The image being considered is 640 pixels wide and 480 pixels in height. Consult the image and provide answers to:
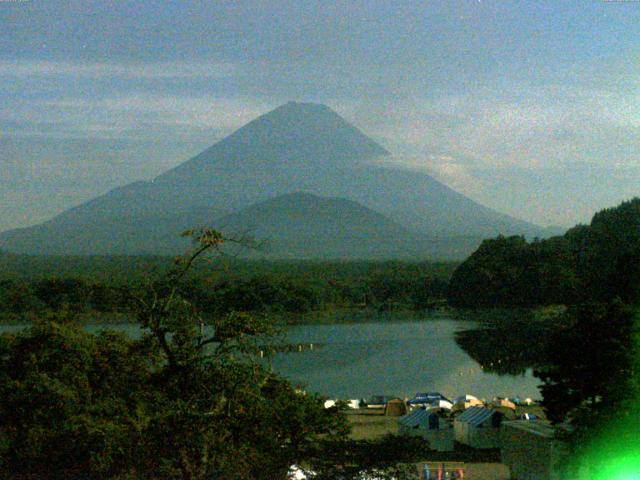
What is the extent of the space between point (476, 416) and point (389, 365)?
9767mm

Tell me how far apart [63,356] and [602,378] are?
3184 millimetres

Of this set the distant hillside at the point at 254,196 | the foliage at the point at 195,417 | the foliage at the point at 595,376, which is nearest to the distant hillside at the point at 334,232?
the distant hillside at the point at 254,196

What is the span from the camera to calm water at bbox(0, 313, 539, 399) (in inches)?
612

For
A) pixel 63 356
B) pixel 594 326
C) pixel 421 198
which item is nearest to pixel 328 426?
pixel 63 356

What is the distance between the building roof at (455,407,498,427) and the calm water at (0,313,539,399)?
3.44 m

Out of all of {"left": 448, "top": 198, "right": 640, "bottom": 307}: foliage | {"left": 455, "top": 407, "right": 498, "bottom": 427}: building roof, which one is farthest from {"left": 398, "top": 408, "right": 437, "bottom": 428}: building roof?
{"left": 448, "top": 198, "right": 640, "bottom": 307}: foliage

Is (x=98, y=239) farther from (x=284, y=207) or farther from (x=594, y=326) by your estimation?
(x=594, y=326)

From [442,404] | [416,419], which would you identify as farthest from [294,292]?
[416,419]

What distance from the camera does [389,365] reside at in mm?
18766

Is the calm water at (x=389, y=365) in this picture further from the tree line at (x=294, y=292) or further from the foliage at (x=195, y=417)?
the foliage at (x=195, y=417)

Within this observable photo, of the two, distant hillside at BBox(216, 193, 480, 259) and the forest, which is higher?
distant hillside at BBox(216, 193, 480, 259)

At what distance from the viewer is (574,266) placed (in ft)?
110

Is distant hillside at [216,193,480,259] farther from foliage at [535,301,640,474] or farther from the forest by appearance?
foliage at [535,301,640,474]

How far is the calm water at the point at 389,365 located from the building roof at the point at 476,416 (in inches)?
136
